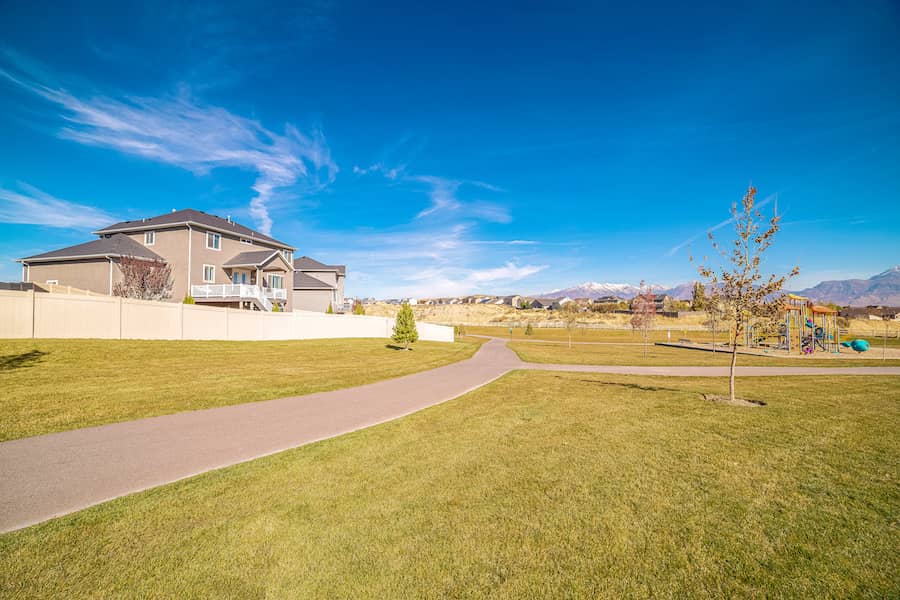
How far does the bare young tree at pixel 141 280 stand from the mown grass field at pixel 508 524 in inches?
1216

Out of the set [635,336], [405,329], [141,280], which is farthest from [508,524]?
[635,336]

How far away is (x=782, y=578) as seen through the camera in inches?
129

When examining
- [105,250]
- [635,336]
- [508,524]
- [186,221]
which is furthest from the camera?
[635,336]

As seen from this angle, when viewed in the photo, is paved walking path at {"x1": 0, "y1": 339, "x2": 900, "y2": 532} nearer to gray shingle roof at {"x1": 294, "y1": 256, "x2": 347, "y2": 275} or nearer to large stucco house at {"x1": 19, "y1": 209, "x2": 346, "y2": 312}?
large stucco house at {"x1": 19, "y1": 209, "x2": 346, "y2": 312}

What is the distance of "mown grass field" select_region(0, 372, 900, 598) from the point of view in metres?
3.28

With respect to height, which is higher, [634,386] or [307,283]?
[307,283]

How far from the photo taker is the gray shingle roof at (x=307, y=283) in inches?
1773

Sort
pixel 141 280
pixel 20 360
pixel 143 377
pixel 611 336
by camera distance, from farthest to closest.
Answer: pixel 611 336
pixel 141 280
pixel 20 360
pixel 143 377

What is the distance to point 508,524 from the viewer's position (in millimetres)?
4191

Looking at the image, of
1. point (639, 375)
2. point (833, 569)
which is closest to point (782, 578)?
point (833, 569)

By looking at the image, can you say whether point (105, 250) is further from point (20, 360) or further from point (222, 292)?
point (20, 360)

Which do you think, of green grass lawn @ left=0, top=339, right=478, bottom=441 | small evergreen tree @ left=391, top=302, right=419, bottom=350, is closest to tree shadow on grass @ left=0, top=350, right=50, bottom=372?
green grass lawn @ left=0, top=339, right=478, bottom=441

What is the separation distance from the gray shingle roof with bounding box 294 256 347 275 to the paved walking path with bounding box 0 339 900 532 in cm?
4044

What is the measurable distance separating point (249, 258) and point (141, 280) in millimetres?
8108
